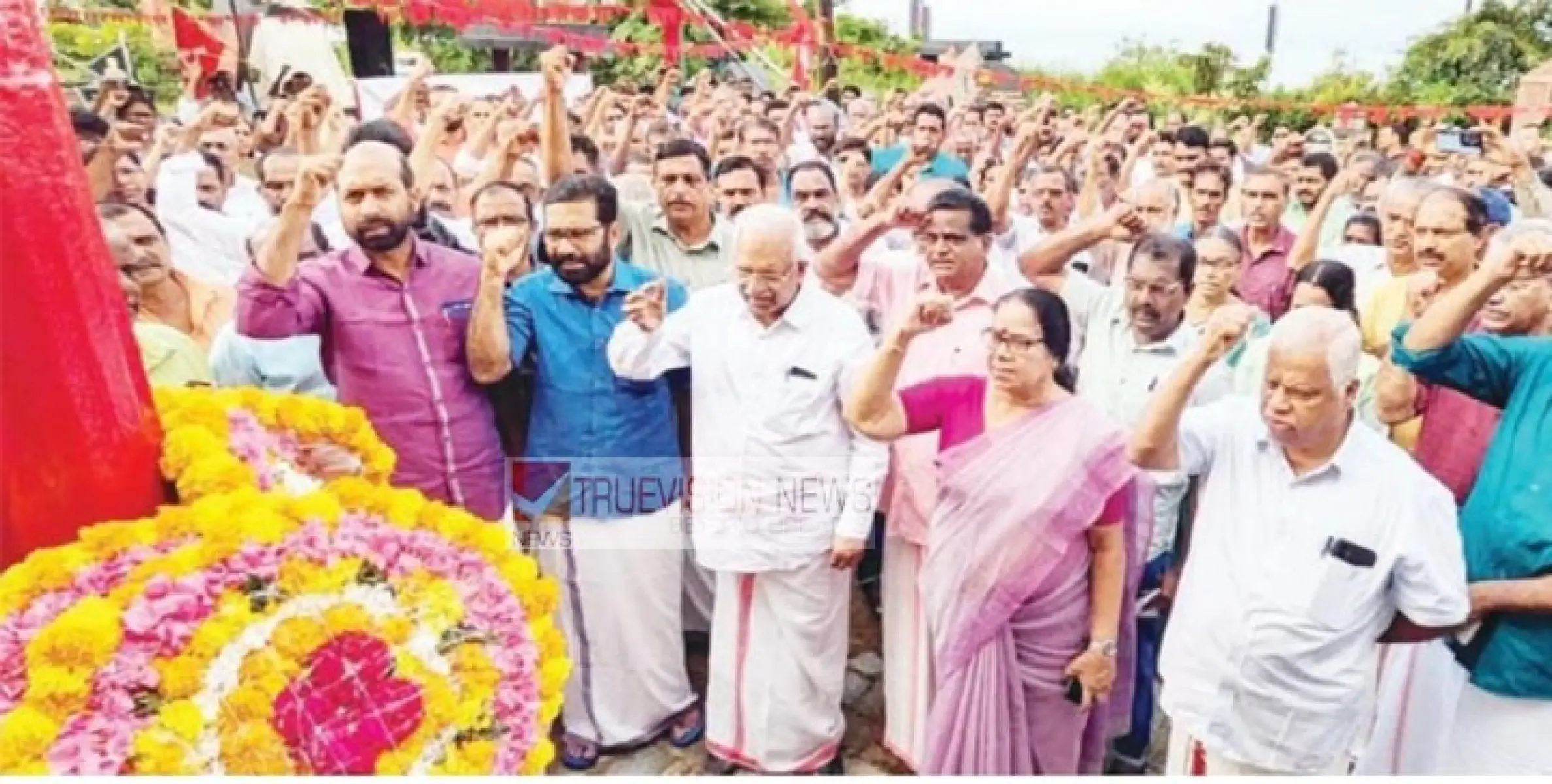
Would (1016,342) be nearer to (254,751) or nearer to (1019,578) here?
(1019,578)

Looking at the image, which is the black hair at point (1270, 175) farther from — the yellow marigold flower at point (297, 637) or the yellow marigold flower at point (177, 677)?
the yellow marigold flower at point (177, 677)

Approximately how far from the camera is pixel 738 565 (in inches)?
117

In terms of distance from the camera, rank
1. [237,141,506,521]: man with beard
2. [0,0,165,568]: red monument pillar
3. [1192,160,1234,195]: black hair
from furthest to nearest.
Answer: [1192,160,1234,195]: black hair
[237,141,506,521]: man with beard
[0,0,165,568]: red monument pillar

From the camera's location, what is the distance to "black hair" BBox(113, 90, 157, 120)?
5.73 m

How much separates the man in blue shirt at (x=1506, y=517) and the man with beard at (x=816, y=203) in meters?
2.08

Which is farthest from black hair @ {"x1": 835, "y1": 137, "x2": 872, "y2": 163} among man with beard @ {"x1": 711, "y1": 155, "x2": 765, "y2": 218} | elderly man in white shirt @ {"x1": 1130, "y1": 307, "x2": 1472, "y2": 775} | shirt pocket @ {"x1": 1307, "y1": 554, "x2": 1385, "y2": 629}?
shirt pocket @ {"x1": 1307, "y1": 554, "x2": 1385, "y2": 629}

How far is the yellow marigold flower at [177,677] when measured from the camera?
1.29 m

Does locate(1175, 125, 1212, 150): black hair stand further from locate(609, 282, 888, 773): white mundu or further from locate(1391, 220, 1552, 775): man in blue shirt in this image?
locate(1391, 220, 1552, 775): man in blue shirt

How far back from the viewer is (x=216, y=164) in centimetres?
477

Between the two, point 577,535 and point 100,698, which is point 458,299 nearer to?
point 577,535

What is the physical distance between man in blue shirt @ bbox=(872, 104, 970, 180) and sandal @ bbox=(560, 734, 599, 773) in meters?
2.69

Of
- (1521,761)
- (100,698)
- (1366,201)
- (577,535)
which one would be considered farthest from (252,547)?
(1366,201)

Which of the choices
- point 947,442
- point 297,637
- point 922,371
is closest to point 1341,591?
point 947,442

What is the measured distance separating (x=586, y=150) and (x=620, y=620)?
2246mm
